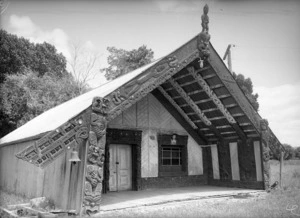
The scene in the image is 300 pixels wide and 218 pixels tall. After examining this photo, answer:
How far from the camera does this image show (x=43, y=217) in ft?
21.5

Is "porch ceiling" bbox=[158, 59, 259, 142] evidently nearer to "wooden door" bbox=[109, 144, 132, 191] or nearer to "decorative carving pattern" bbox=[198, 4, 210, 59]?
"decorative carving pattern" bbox=[198, 4, 210, 59]

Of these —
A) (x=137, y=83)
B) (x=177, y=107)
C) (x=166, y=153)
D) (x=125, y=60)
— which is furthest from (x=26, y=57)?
(x=137, y=83)

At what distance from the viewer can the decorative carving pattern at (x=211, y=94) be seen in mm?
10991

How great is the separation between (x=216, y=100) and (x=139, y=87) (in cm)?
409

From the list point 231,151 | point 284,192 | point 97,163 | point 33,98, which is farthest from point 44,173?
point 33,98

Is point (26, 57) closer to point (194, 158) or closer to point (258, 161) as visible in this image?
point (194, 158)

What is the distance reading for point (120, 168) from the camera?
39.1 ft

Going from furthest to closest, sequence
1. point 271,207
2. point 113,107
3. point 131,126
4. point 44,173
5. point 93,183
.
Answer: point 131,126
point 44,173
point 271,207
point 113,107
point 93,183

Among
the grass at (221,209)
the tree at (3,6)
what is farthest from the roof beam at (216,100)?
the tree at (3,6)

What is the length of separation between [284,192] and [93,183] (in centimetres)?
750

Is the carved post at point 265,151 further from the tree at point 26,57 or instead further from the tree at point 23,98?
the tree at point 26,57

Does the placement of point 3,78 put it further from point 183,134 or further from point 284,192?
point 284,192

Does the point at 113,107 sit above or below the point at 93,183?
above

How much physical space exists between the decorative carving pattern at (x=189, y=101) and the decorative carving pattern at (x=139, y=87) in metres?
2.31
